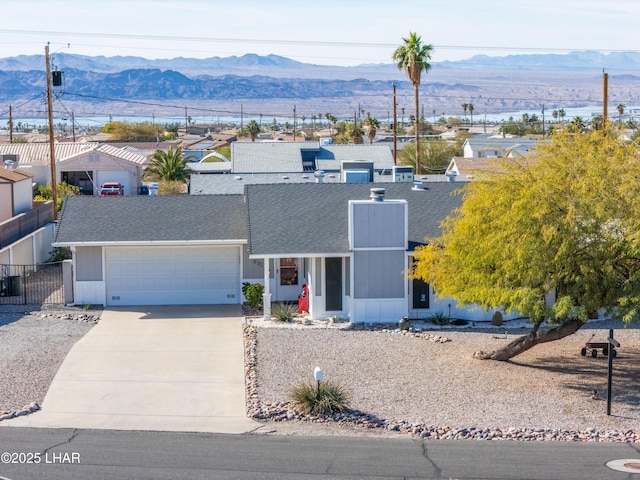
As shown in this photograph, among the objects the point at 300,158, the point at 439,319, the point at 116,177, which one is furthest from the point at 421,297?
the point at 116,177

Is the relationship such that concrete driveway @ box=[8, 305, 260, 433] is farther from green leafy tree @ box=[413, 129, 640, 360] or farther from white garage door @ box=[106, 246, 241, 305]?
green leafy tree @ box=[413, 129, 640, 360]

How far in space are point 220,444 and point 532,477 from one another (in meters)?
5.48

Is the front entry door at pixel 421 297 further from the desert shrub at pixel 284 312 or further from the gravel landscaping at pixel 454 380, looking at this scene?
the desert shrub at pixel 284 312

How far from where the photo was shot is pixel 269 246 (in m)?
28.3

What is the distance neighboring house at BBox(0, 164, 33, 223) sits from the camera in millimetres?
41875

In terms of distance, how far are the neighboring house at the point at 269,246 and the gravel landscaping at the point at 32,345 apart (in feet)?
5.98

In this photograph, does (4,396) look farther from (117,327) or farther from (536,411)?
(536,411)

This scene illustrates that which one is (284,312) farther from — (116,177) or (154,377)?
(116,177)

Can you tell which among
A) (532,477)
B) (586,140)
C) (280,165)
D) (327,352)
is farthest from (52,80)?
(532,477)

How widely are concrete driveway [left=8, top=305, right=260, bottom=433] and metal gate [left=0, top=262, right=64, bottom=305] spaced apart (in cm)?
267

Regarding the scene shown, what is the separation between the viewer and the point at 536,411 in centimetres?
1978

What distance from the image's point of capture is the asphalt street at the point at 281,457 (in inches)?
615

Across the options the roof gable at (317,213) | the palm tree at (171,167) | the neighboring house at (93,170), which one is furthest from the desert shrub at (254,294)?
the neighboring house at (93,170)

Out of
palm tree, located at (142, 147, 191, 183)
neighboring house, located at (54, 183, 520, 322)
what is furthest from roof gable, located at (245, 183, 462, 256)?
palm tree, located at (142, 147, 191, 183)
